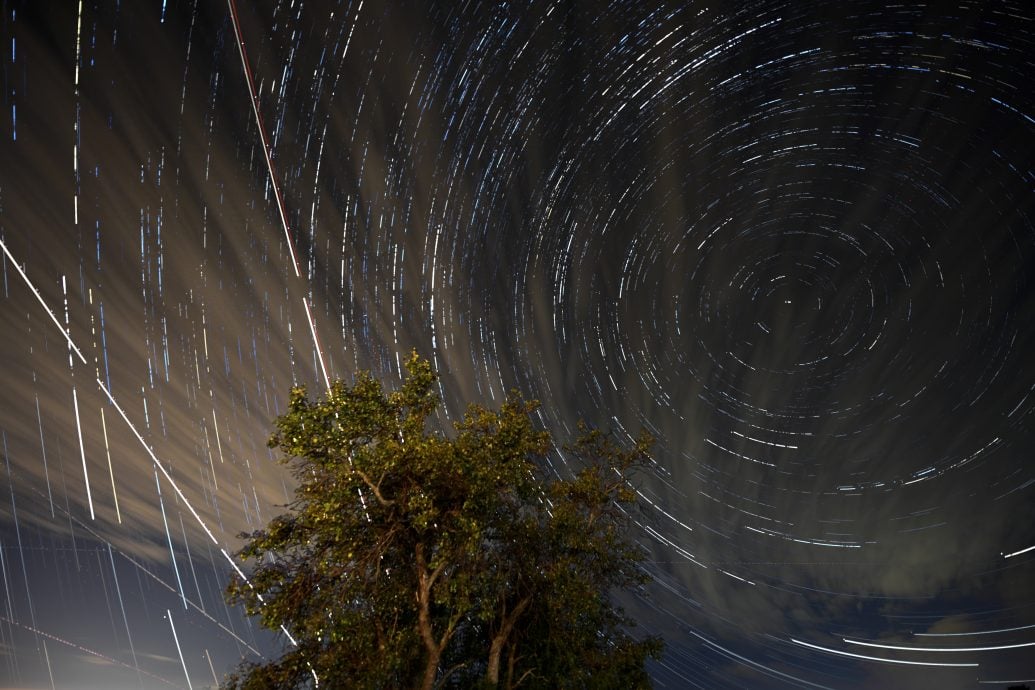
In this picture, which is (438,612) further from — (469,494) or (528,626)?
(469,494)

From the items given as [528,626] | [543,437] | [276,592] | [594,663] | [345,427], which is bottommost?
[594,663]

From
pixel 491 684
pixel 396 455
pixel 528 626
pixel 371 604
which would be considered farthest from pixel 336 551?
pixel 528 626

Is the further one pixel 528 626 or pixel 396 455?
pixel 528 626

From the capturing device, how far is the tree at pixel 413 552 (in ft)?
39.9

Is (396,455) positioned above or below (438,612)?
above

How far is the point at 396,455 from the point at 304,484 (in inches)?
101

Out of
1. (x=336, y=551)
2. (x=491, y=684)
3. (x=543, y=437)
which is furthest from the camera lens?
(x=543, y=437)

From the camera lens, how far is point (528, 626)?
15.8 m

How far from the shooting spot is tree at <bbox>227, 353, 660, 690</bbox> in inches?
479

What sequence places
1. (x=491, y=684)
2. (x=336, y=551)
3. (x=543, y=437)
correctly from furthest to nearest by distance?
(x=543, y=437)
(x=491, y=684)
(x=336, y=551)

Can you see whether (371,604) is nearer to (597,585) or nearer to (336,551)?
(336,551)

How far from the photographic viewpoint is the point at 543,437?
49.5ft

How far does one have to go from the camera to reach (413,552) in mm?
13859

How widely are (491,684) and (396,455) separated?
6.85 meters
